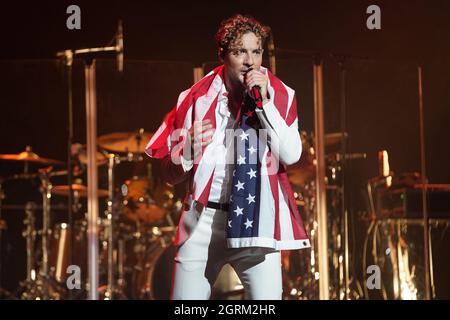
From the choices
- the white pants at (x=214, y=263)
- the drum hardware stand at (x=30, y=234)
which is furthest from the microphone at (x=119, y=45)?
the white pants at (x=214, y=263)

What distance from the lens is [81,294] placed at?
4398 millimetres

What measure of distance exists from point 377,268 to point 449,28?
51.0 inches

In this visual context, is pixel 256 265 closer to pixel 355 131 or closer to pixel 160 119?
pixel 355 131

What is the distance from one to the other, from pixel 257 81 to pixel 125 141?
216 centimetres

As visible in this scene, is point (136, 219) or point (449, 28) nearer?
point (449, 28)

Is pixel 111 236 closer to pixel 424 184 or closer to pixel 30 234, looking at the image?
pixel 30 234

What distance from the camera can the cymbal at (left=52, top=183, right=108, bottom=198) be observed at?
4.52m

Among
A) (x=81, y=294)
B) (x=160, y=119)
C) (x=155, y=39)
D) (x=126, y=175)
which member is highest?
(x=155, y=39)

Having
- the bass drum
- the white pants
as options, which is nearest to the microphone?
the bass drum

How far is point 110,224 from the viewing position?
4.75m

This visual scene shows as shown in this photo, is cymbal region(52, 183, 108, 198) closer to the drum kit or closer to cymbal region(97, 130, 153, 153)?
the drum kit

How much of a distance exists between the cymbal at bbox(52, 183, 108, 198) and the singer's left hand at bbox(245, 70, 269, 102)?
2187 millimetres

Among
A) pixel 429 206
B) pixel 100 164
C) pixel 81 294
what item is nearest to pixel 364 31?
pixel 429 206

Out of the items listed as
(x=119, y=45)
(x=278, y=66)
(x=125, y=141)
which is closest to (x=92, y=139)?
(x=125, y=141)
